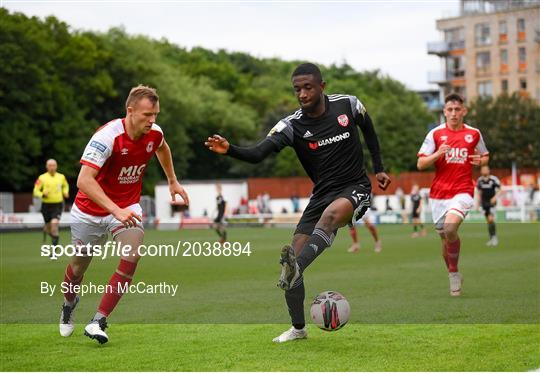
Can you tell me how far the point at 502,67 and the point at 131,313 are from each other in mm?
88052

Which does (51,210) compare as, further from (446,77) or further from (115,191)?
(446,77)

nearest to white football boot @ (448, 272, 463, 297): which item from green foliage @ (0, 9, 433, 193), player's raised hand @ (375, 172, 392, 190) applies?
player's raised hand @ (375, 172, 392, 190)

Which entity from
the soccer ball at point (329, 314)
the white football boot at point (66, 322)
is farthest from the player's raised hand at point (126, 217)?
the soccer ball at point (329, 314)

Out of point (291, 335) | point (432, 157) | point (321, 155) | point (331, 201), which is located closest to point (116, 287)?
point (291, 335)

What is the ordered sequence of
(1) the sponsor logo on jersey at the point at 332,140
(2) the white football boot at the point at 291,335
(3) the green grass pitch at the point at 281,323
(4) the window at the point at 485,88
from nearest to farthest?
(3) the green grass pitch at the point at 281,323 → (2) the white football boot at the point at 291,335 → (1) the sponsor logo on jersey at the point at 332,140 → (4) the window at the point at 485,88

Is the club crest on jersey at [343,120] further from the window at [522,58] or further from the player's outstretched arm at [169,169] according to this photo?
the window at [522,58]

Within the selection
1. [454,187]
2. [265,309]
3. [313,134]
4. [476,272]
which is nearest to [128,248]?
[313,134]

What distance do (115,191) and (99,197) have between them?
2.04 feet

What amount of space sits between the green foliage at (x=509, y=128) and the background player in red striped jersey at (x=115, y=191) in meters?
72.8

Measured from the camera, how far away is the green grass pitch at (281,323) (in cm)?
815

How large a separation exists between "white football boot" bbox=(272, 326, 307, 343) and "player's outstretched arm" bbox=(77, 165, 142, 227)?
1876 millimetres

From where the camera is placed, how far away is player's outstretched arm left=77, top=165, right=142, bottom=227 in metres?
8.98

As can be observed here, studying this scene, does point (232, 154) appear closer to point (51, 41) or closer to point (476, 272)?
point (476, 272)

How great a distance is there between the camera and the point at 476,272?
58.9 ft
